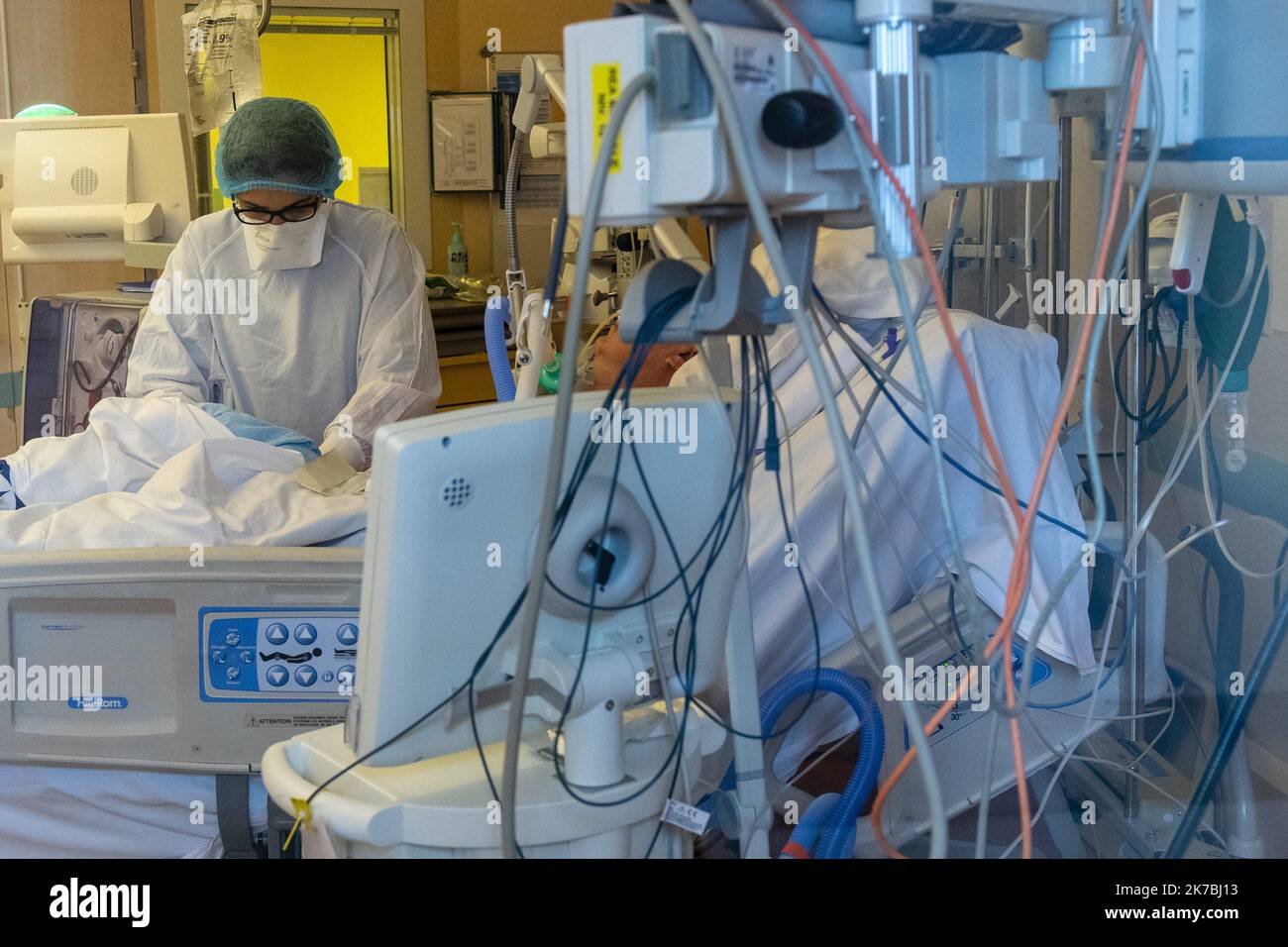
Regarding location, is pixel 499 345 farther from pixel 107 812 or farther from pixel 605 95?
pixel 605 95

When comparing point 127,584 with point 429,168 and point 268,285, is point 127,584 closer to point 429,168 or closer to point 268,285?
point 268,285

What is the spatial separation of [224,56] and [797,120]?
2384mm

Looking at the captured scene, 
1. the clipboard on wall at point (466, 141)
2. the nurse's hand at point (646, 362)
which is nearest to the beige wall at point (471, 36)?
the clipboard on wall at point (466, 141)

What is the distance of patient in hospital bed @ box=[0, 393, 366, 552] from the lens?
1629mm

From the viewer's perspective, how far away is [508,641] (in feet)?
3.62

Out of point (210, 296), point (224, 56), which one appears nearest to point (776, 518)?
point (210, 296)

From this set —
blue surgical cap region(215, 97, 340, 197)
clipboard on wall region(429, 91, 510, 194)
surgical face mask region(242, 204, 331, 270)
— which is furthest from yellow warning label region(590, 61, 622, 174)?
clipboard on wall region(429, 91, 510, 194)

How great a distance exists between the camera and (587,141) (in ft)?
3.28

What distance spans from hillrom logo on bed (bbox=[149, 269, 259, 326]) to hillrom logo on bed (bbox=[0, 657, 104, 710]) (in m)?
1.22

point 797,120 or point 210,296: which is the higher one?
point 797,120

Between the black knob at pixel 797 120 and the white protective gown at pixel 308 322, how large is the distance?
5.66 ft

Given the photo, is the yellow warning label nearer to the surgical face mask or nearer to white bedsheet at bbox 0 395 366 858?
white bedsheet at bbox 0 395 366 858

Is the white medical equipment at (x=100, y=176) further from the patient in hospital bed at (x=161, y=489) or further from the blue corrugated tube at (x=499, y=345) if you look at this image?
the blue corrugated tube at (x=499, y=345)
